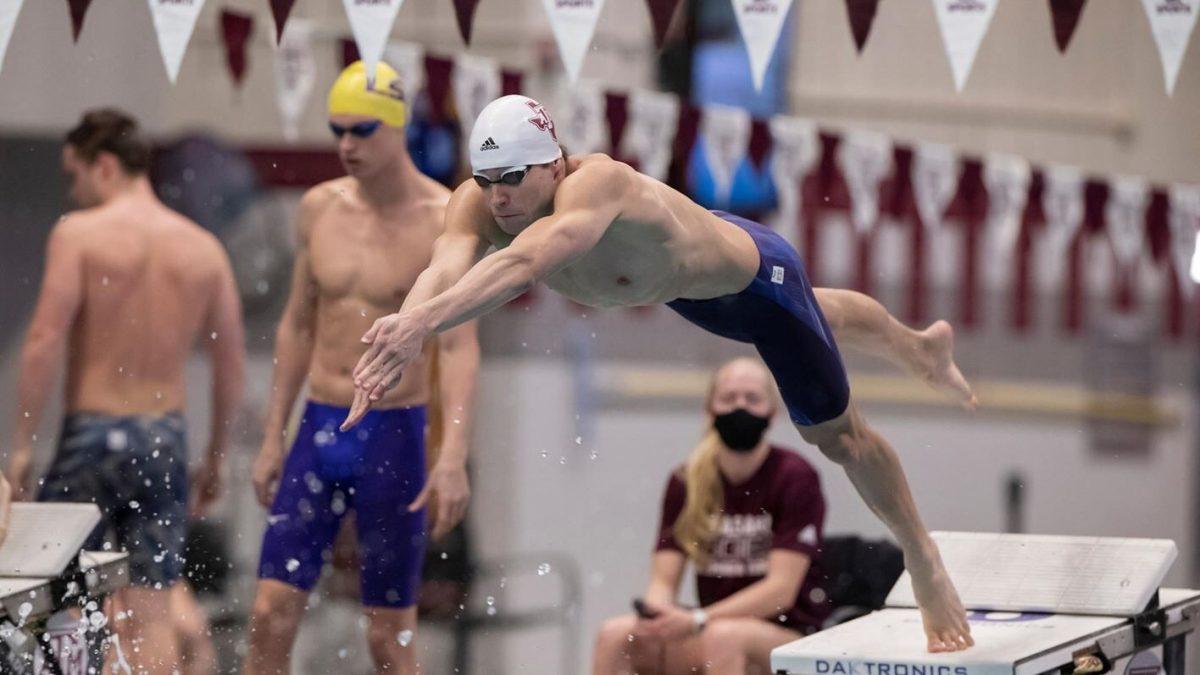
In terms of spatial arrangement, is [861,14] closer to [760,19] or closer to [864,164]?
[760,19]

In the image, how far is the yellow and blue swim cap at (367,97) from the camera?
533 centimetres

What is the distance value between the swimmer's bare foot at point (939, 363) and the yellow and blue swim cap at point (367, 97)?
5.39 ft

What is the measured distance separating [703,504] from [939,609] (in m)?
1.24

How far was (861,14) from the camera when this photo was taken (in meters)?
5.42

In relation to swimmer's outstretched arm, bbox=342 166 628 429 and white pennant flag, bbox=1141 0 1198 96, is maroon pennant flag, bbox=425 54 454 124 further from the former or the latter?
swimmer's outstretched arm, bbox=342 166 628 429

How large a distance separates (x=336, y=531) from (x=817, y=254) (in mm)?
5809

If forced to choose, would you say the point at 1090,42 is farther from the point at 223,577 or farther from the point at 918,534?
the point at 918,534

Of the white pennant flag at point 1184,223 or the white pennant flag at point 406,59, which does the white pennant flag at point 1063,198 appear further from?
the white pennant flag at point 406,59

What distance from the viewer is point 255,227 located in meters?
10.1

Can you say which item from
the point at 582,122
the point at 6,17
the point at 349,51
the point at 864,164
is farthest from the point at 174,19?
the point at 864,164

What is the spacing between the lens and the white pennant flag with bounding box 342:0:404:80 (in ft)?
17.8

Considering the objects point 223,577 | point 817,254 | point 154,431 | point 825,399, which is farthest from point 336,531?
point 817,254

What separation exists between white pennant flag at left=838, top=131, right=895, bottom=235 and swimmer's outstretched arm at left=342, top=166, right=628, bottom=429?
189 inches

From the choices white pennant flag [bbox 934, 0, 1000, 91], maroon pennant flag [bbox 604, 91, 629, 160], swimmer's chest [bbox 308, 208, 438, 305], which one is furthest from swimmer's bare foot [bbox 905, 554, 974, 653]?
maroon pennant flag [bbox 604, 91, 629, 160]
